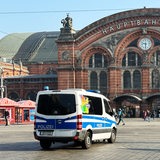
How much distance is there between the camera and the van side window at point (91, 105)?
59.5 ft

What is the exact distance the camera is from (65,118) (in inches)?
696

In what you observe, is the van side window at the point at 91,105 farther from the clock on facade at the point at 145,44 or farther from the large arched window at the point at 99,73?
the large arched window at the point at 99,73

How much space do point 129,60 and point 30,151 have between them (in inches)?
2106

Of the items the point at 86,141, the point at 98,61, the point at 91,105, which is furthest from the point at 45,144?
the point at 98,61

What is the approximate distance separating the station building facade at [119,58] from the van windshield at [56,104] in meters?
49.8

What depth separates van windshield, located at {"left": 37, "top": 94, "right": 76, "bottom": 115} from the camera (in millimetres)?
17781

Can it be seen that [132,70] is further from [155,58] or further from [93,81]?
[93,81]

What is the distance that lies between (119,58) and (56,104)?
171 feet

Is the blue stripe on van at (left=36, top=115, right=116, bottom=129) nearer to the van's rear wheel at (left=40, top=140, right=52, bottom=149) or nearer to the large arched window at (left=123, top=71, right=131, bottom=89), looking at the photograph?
the van's rear wheel at (left=40, top=140, right=52, bottom=149)

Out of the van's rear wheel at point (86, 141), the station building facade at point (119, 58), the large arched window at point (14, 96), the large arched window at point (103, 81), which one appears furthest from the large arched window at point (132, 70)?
the van's rear wheel at point (86, 141)

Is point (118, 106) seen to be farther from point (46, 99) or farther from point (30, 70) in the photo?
point (46, 99)

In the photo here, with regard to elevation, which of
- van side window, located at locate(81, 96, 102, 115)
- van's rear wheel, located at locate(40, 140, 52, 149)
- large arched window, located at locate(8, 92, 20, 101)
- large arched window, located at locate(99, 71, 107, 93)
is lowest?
van's rear wheel, located at locate(40, 140, 52, 149)

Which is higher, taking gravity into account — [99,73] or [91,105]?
[99,73]

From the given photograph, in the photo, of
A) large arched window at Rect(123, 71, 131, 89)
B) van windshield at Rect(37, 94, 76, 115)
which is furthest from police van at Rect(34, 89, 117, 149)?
large arched window at Rect(123, 71, 131, 89)
